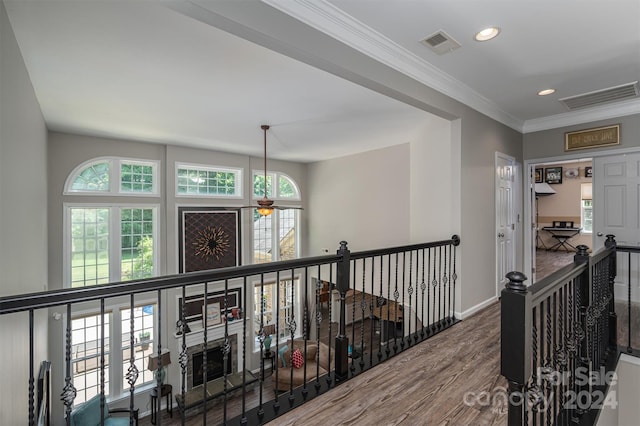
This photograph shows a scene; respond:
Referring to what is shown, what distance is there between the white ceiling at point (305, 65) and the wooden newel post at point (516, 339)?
2.01 metres

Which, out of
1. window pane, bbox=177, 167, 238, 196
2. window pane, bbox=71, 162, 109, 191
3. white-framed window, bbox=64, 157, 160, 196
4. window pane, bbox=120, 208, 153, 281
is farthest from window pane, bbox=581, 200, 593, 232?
window pane, bbox=71, 162, 109, 191

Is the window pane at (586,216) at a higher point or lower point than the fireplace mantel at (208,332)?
higher

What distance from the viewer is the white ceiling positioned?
215 centimetres

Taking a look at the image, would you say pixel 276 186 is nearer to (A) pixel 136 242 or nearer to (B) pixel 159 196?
(B) pixel 159 196

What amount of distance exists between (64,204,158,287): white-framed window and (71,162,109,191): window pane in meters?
0.36

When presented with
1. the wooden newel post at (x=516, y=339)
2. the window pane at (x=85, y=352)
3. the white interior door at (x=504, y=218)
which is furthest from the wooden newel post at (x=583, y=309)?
the window pane at (x=85, y=352)

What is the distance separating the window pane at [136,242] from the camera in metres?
6.11

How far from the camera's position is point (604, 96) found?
3666 millimetres

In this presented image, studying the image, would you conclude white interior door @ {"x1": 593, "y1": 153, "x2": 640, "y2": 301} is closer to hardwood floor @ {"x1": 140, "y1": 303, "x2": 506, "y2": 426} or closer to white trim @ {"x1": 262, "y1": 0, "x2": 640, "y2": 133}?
white trim @ {"x1": 262, "y1": 0, "x2": 640, "y2": 133}

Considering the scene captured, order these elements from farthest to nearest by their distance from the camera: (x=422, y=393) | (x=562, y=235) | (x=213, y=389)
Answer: (x=562, y=235) → (x=213, y=389) → (x=422, y=393)

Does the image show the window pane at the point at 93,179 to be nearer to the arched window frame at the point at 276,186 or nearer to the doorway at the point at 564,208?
the arched window frame at the point at 276,186

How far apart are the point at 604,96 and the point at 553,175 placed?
677 cm

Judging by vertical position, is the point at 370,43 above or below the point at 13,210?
above

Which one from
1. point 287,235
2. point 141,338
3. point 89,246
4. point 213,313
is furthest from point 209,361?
point 89,246
